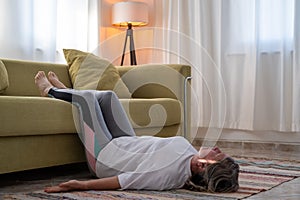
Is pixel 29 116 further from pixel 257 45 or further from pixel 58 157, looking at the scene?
pixel 257 45

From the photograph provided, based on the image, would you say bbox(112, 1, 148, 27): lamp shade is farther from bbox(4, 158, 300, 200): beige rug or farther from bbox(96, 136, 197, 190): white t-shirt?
bbox(96, 136, 197, 190): white t-shirt

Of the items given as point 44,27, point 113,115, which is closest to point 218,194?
point 113,115

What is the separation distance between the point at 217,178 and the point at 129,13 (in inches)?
91.0

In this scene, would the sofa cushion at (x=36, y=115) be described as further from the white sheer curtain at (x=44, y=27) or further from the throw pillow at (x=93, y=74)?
the white sheer curtain at (x=44, y=27)

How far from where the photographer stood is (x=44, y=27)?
3.28 meters

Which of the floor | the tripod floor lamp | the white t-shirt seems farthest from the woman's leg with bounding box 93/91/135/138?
the tripod floor lamp

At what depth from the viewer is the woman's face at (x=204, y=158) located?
1710 mm

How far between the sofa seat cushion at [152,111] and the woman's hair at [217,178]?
24.9 inches

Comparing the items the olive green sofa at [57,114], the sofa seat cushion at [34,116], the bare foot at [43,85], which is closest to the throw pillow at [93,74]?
the olive green sofa at [57,114]

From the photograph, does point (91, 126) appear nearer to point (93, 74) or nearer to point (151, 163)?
point (151, 163)

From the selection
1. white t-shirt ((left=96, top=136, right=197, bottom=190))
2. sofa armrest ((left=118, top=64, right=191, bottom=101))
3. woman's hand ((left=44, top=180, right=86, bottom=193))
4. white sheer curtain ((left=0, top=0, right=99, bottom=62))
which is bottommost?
woman's hand ((left=44, top=180, right=86, bottom=193))

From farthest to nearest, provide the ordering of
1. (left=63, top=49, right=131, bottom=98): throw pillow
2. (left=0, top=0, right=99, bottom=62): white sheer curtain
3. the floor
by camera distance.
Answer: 1. (left=0, top=0, right=99, bottom=62): white sheer curtain
2. (left=63, top=49, right=131, bottom=98): throw pillow
3. the floor

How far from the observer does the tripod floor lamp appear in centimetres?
378

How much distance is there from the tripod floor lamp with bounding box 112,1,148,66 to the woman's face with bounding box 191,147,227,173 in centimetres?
219
